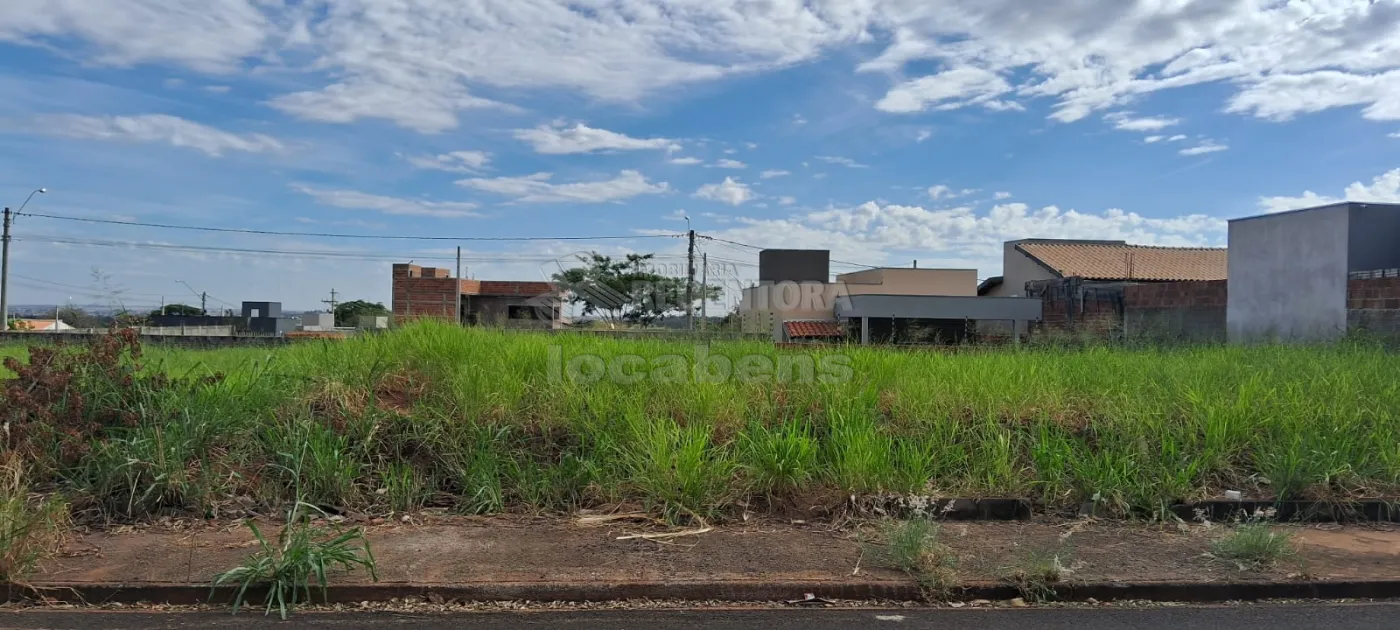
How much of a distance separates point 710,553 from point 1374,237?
14.0 metres

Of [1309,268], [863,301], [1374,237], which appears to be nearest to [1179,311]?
[1309,268]

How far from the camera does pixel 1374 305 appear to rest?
1166 cm

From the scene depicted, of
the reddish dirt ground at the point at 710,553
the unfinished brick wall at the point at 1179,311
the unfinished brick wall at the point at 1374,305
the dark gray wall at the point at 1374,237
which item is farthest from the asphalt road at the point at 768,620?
the unfinished brick wall at the point at 1179,311

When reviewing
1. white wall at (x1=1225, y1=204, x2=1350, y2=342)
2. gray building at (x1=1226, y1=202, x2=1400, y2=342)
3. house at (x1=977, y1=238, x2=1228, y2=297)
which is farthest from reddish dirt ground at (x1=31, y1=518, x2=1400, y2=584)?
house at (x1=977, y1=238, x2=1228, y2=297)

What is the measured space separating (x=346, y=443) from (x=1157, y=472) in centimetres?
587

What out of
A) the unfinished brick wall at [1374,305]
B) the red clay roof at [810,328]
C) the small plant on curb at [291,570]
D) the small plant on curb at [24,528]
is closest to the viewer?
the small plant on curb at [291,570]

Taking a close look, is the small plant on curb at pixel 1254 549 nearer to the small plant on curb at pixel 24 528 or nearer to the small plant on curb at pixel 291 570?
the small plant on curb at pixel 291 570

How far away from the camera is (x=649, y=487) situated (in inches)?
205

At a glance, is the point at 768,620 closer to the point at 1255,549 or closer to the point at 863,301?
the point at 1255,549

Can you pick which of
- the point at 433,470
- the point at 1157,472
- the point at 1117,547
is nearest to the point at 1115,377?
the point at 1157,472

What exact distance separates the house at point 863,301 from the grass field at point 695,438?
14.3m

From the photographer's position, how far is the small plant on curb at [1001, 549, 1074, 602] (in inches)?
157

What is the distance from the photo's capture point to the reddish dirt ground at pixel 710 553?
4137 mm

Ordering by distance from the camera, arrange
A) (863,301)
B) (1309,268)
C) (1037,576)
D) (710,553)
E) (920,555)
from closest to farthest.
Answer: (1037,576) → (920,555) → (710,553) → (1309,268) → (863,301)
